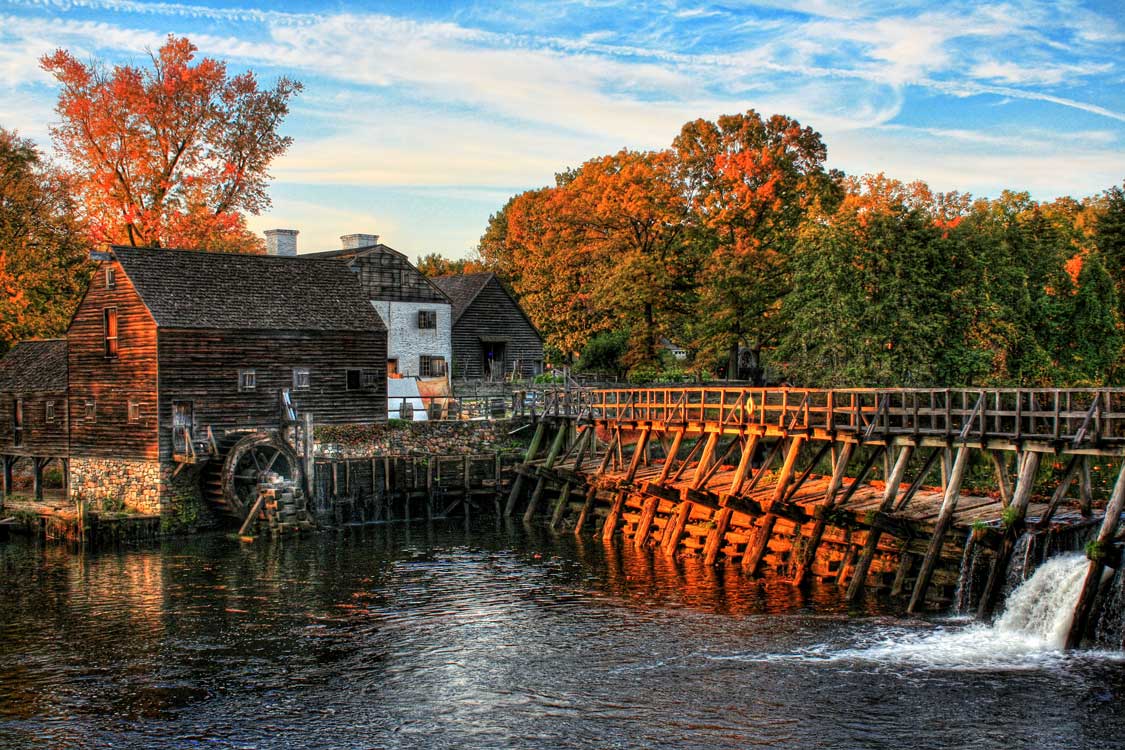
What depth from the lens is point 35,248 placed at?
51344mm

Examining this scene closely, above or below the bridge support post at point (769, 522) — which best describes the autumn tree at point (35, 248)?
above

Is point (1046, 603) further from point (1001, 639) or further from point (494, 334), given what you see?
point (494, 334)

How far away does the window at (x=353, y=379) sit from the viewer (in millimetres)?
42562

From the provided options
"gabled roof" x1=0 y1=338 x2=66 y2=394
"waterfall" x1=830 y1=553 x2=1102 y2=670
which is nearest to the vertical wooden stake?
"waterfall" x1=830 y1=553 x2=1102 y2=670

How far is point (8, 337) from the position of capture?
49.9 m

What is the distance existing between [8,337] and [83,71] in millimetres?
12377

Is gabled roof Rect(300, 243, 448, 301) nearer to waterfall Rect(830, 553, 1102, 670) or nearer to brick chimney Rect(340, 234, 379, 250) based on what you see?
brick chimney Rect(340, 234, 379, 250)

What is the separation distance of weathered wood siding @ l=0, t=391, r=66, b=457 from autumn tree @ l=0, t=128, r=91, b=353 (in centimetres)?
717

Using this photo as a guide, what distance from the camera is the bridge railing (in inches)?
877

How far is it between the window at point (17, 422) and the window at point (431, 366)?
17723 mm

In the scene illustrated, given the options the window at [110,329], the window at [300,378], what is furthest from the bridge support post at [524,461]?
the window at [110,329]

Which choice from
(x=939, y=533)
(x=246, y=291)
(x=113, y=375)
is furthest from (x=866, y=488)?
(x=113, y=375)

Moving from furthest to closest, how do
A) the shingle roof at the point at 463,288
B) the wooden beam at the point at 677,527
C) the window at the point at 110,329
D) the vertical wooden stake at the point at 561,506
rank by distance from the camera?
the shingle roof at the point at 463,288 < the window at the point at 110,329 < the vertical wooden stake at the point at 561,506 < the wooden beam at the point at 677,527

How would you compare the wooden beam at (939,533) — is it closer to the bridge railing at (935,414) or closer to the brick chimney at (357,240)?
the bridge railing at (935,414)
